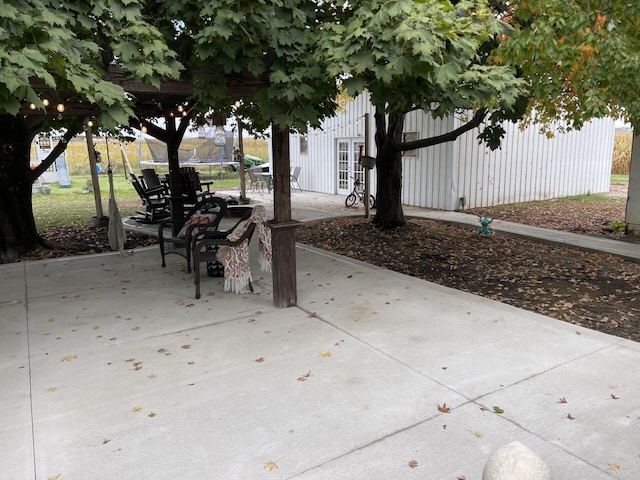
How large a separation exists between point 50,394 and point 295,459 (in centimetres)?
182

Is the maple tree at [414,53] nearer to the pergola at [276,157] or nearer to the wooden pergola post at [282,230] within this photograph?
the pergola at [276,157]

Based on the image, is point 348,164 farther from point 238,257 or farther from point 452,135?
point 238,257

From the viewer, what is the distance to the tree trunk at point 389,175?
362 inches

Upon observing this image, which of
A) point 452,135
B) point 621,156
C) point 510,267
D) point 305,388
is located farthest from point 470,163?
point 621,156

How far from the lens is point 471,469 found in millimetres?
2436

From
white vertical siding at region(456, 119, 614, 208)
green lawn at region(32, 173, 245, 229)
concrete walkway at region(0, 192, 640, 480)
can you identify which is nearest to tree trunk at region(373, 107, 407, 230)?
white vertical siding at region(456, 119, 614, 208)

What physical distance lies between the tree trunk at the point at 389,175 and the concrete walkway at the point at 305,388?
4.08 m

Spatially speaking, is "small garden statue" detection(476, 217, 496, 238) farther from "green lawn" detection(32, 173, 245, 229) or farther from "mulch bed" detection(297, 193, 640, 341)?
"green lawn" detection(32, 173, 245, 229)

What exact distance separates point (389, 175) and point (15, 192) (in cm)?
641

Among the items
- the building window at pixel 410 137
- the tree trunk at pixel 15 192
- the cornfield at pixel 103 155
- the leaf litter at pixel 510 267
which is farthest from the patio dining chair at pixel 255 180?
the tree trunk at pixel 15 192

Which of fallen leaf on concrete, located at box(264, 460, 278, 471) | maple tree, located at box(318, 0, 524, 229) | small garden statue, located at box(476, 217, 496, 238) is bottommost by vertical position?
fallen leaf on concrete, located at box(264, 460, 278, 471)

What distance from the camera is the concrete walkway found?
2.54 m

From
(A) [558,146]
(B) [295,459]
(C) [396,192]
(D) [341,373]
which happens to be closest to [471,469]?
(B) [295,459]

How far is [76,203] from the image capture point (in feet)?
47.1
